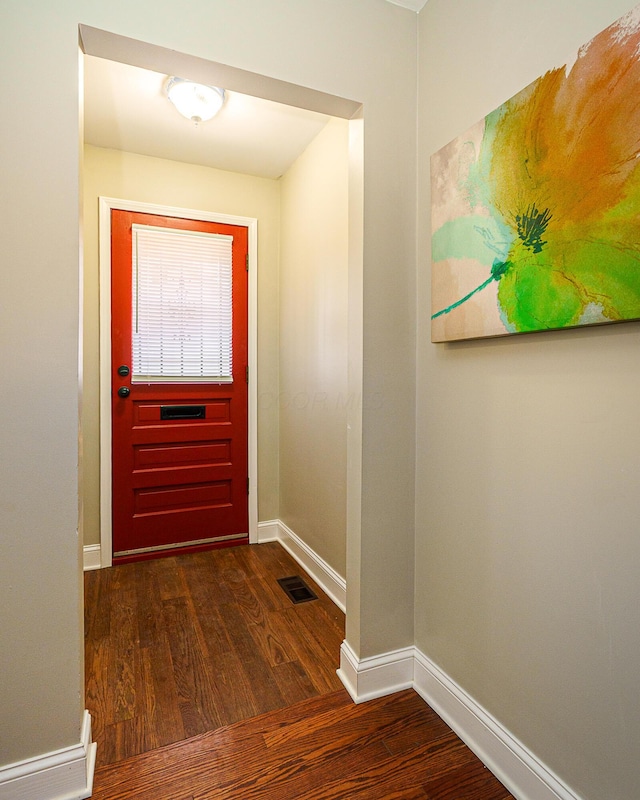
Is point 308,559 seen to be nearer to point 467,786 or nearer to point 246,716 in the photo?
point 246,716

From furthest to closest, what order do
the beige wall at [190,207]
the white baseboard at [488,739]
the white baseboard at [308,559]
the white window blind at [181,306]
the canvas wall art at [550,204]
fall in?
1. the white window blind at [181,306]
2. the beige wall at [190,207]
3. the white baseboard at [308,559]
4. the white baseboard at [488,739]
5. the canvas wall art at [550,204]

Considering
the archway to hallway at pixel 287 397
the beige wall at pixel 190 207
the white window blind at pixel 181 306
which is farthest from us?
the white window blind at pixel 181 306

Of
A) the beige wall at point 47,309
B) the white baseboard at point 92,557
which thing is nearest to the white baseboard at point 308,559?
the white baseboard at point 92,557

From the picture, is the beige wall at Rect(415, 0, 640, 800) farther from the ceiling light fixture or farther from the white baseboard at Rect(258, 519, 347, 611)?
the ceiling light fixture

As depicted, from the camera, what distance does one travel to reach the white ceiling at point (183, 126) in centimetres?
217

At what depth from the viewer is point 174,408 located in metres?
3.03

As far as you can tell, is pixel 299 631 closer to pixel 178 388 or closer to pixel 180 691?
pixel 180 691

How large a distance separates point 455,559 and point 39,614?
1283 mm

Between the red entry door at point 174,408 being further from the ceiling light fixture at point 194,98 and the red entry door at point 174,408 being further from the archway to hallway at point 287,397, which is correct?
the ceiling light fixture at point 194,98

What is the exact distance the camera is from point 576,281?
41.3 inches

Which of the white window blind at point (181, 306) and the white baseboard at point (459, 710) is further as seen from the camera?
the white window blind at point (181, 306)

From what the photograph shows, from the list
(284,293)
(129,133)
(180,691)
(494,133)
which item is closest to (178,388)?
(284,293)

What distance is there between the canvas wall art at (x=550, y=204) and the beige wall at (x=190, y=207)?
1.94m

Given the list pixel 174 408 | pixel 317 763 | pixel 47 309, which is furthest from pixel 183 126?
pixel 317 763
